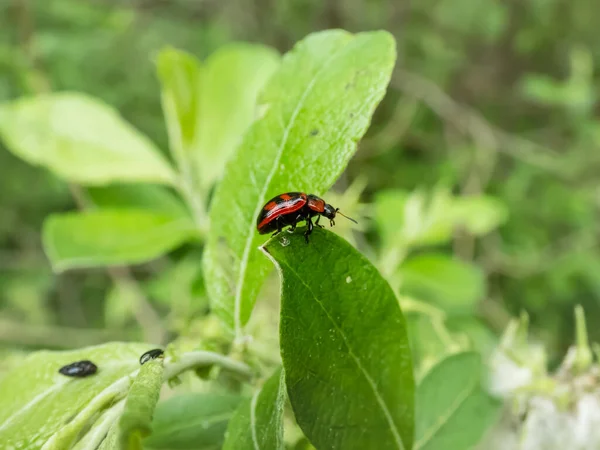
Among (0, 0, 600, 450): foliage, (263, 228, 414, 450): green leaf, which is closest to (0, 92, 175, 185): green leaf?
(0, 0, 600, 450): foliage

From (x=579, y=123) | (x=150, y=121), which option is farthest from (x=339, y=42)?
(x=579, y=123)

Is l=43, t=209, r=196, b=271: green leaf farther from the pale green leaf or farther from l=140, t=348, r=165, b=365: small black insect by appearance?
the pale green leaf

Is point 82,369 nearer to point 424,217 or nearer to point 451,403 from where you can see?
point 451,403

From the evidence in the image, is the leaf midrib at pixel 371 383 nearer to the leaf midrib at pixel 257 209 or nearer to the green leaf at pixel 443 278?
the leaf midrib at pixel 257 209

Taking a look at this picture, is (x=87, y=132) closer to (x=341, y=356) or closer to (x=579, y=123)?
(x=341, y=356)

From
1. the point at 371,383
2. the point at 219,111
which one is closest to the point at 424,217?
the point at 219,111

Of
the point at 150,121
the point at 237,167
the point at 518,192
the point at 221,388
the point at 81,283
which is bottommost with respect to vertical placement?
the point at 81,283

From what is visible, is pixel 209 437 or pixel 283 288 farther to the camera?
pixel 209 437
